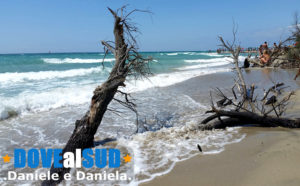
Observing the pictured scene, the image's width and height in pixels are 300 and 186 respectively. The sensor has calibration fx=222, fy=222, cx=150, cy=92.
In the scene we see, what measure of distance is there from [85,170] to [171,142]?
169 cm

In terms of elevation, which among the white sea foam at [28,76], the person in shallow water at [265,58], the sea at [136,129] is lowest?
the sea at [136,129]

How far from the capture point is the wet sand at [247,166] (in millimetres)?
2848

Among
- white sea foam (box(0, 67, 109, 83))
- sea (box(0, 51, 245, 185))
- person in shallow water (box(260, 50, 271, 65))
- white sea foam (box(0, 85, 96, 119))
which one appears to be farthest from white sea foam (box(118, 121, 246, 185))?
person in shallow water (box(260, 50, 271, 65))

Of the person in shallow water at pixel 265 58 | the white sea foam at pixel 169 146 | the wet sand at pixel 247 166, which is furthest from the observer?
the person in shallow water at pixel 265 58

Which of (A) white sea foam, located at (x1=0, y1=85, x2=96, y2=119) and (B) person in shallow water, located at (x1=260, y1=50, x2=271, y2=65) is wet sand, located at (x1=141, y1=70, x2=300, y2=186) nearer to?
(A) white sea foam, located at (x1=0, y1=85, x2=96, y2=119)

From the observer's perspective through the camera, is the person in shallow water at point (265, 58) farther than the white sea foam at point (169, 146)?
Yes

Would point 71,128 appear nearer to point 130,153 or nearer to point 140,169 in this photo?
point 130,153

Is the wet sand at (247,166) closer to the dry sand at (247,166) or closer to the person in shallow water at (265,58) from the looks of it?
the dry sand at (247,166)

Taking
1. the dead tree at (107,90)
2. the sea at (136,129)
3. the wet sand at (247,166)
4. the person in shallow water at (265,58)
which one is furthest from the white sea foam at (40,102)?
the person in shallow water at (265,58)

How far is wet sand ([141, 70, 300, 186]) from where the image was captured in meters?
2.85

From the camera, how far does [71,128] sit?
5.82 metres

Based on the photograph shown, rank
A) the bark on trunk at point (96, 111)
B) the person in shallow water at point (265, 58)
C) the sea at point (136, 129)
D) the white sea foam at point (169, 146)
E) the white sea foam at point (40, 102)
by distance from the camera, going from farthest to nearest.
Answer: the person in shallow water at point (265, 58), the white sea foam at point (40, 102), the bark on trunk at point (96, 111), the sea at point (136, 129), the white sea foam at point (169, 146)

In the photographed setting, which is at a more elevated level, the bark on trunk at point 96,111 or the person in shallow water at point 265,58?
the person in shallow water at point 265,58

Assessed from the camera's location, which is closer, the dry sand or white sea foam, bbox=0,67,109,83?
the dry sand
